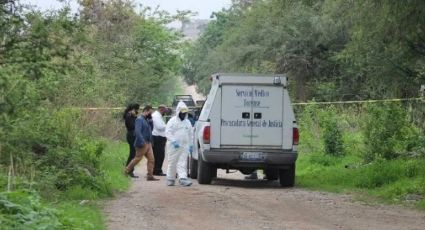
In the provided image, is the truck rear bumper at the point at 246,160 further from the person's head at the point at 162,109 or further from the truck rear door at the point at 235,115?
the person's head at the point at 162,109

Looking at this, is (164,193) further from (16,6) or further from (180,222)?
(16,6)

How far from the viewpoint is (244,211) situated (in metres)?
12.5

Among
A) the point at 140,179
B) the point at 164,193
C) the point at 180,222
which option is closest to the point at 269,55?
the point at 140,179

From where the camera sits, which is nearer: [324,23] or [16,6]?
[16,6]

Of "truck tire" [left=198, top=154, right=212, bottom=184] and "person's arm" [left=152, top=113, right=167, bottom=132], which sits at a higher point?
"person's arm" [left=152, top=113, right=167, bottom=132]

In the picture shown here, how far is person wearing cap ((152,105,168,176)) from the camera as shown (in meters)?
20.2

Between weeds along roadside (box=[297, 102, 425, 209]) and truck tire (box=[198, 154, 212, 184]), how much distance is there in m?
2.18

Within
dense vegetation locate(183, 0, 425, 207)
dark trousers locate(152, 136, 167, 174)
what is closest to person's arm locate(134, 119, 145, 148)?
dark trousers locate(152, 136, 167, 174)

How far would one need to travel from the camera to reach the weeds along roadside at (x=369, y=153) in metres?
16.1

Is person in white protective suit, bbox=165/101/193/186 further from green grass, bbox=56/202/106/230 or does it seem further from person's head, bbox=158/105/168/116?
green grass, bbox=56/202/106/230

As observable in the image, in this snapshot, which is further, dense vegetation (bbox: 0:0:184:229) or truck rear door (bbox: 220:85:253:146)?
truck rear door (bbox: 220:85:253:146)

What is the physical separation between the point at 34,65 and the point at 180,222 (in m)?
3.65

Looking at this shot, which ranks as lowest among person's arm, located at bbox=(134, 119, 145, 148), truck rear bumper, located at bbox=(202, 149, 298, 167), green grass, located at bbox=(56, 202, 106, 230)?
green grass, located at bbox=(56, 202, 106, 230)

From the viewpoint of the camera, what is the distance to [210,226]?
424 inches
